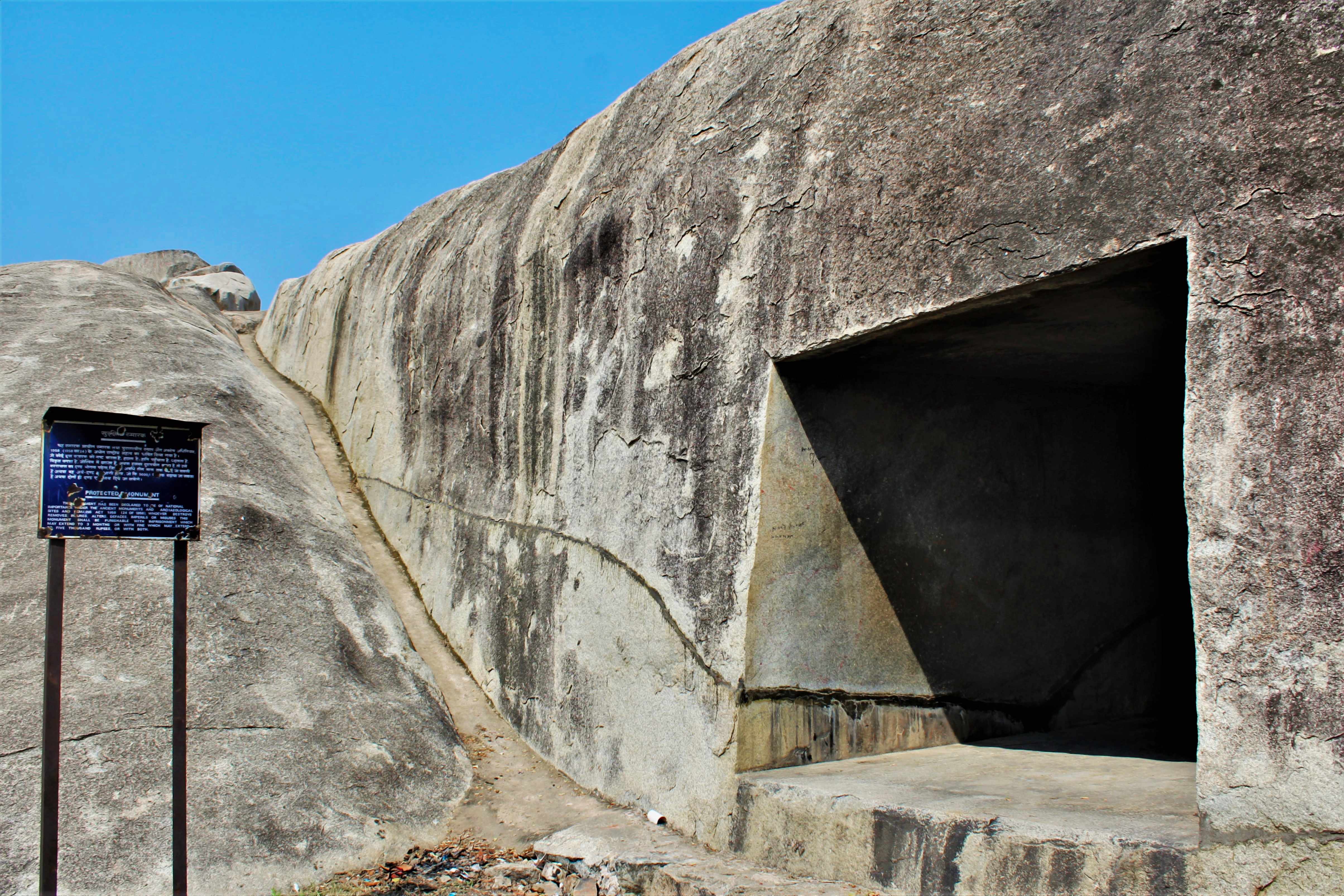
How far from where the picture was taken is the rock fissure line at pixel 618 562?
12.9ft

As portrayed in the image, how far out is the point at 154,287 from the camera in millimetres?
10055

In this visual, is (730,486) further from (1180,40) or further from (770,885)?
(1180,40)

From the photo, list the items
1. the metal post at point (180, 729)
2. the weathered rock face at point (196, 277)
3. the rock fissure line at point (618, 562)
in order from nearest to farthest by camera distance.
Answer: the metal post at point (180, 729) → the rock fissure line at point (618, 562) → the weathered rock face at point (196, 277)

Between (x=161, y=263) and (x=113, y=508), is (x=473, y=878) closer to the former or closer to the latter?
(x=113, y=508)

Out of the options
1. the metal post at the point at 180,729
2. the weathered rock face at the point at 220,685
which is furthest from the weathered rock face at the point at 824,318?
the metal post at the point at 180,729

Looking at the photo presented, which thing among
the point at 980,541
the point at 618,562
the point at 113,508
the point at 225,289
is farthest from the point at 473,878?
the point at 225,289

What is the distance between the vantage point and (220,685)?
14.8ft

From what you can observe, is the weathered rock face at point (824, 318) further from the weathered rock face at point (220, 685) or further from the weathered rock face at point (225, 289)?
the weathered rock face at point (225, 289)

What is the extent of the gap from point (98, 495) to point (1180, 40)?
10.2 feet

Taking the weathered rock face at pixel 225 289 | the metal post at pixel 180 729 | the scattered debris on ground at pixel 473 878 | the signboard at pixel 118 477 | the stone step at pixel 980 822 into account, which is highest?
the weathered rock face at pixel 225 289

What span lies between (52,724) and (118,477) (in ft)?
2.21

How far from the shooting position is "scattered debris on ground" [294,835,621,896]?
3.74 metres

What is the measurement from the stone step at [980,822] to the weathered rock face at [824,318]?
19 cm

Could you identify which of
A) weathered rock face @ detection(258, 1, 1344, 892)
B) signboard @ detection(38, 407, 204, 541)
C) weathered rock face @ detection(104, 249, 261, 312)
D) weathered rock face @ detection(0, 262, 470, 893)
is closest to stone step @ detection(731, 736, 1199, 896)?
weathered rock face @ detection(258, 1, 1344, 892)
